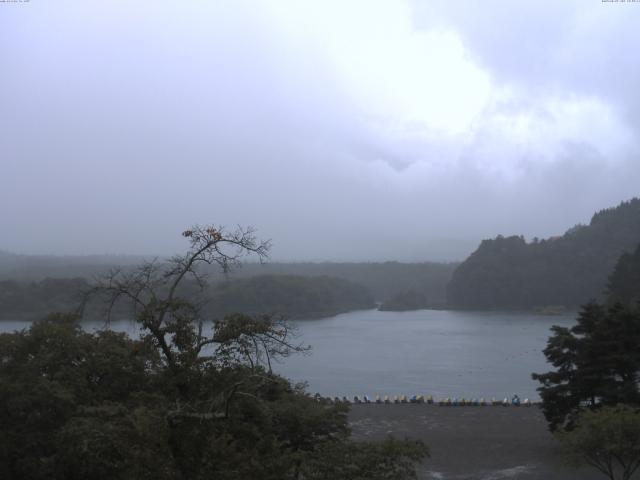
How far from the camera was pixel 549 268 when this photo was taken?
219 ft

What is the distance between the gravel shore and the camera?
11.8m

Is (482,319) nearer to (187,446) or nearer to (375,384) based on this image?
(375,384)

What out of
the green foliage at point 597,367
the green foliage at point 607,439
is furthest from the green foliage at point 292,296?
the green foliage at point 607,439

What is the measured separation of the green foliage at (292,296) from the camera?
166ft

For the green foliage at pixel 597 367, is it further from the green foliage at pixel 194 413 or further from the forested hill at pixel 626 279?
the forested hill at pixel 626 279

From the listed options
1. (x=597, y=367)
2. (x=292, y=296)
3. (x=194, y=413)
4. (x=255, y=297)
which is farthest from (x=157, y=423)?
(x=292, y=296)

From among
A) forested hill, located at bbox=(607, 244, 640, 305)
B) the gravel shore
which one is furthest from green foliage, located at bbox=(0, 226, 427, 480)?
forested hill, located at bbox=(607, 244, 640, 305)

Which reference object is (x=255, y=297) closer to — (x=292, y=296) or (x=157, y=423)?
(x=292, y=296)

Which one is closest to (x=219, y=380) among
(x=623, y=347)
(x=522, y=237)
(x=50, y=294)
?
(x=623, y=347)

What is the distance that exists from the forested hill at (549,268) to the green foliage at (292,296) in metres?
11.4

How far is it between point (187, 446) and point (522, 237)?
74.0 metres

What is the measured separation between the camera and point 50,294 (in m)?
48.5

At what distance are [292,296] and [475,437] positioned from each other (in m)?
45.1

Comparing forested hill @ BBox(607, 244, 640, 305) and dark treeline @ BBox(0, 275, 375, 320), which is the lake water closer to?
dark treeline @ BBox(0, 275, 375, 320)
